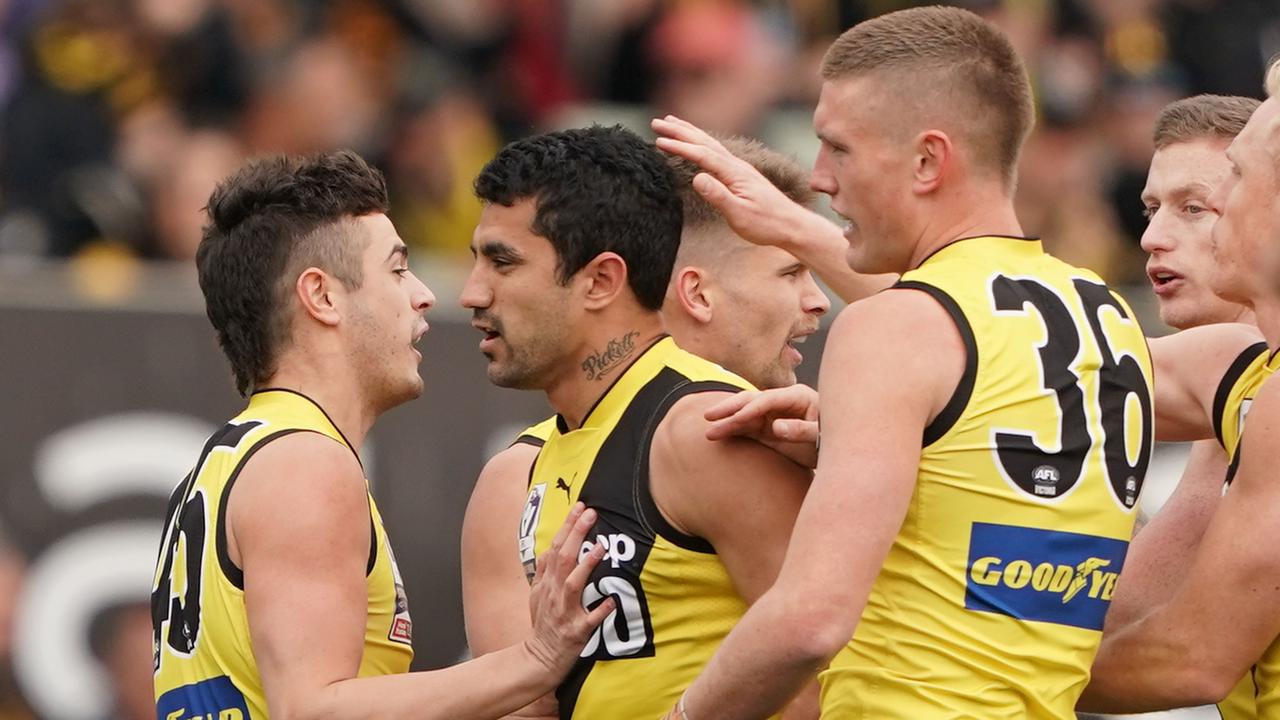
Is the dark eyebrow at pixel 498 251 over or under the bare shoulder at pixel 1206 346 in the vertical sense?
over

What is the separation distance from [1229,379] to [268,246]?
2599 millimetres

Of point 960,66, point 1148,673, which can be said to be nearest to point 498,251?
point 960,66

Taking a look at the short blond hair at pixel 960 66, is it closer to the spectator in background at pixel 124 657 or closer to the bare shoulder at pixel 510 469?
the bare shoulder at pixel 510 469

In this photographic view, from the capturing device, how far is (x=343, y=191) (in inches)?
203

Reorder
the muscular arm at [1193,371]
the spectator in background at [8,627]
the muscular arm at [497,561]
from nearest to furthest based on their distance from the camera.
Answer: the muscular arm at [1193,371], the muscular arm at [497,561], the spectator in background at [8,627]

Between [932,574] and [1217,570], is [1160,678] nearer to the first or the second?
[1217,570]

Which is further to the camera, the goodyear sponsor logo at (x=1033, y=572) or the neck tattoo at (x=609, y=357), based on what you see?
the neck tattoo at (x=609, y=357)

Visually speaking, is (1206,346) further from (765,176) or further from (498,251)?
(498,251)

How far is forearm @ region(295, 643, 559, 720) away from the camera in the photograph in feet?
14.4

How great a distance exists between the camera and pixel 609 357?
484 cm

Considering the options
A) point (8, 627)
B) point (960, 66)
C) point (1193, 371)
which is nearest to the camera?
point (960, 66)

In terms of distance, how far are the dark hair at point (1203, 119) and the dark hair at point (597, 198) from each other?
1.47m

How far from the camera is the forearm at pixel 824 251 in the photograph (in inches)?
196

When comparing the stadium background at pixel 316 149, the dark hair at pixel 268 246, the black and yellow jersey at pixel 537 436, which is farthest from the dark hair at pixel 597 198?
the stadium background at pixel 316 149
